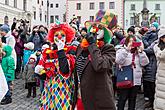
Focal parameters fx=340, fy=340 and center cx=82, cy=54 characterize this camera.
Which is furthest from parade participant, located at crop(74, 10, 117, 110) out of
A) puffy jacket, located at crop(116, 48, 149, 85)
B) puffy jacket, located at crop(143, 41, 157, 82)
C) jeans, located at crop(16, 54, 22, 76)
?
jeans, located at crop(16, 54, 22, 76)

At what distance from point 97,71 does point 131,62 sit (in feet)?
9.03

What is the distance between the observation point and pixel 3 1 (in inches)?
1805

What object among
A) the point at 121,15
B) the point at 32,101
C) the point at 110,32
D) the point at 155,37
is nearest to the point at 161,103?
the point at 110,32

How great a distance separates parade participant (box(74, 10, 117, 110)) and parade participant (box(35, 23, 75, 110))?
32 cm

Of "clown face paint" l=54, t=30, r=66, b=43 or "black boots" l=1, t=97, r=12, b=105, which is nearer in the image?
"clown face paint" l=54, t=30, r=66, b=43

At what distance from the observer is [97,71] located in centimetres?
418

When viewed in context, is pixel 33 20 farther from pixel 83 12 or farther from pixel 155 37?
pixel 155 37

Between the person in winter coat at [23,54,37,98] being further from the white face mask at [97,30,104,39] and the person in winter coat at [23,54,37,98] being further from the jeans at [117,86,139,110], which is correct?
the white face mask at [97,30,104,39]

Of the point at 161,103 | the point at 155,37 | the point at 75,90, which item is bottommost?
the point at 161,103

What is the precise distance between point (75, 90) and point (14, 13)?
46.8 m

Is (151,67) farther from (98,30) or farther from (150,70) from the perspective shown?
(98,30)

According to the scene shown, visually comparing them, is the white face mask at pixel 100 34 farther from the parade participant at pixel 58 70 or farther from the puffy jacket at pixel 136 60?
the puffy jacket at pixel 136 60

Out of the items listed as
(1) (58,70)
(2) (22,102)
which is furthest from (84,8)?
(1) (58,70)

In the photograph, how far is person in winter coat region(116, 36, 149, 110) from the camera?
6.70 m
